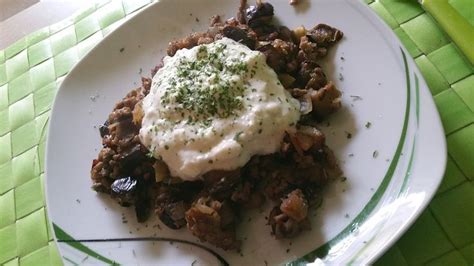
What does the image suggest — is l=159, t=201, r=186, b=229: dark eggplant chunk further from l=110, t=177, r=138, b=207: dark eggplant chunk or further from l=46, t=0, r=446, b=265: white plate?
l=110, t=177, r=138, b=207: dark eggplant chunk

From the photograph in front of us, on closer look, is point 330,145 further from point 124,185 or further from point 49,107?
point 49,107

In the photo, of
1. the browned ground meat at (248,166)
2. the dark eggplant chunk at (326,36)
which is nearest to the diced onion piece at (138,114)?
the browned ground meat at (248,166)

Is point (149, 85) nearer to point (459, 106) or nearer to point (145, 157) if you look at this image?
point (145, 157)

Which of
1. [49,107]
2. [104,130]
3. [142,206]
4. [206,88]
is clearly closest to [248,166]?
[206,88]

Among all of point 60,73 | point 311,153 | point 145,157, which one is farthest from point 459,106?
point 60,73

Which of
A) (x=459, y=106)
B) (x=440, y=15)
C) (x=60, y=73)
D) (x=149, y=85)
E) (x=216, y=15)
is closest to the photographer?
(x=459, y=106)

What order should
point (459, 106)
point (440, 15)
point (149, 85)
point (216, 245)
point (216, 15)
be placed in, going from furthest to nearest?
1. point (216, 15)
2. point (149, 85)
3. point (440, 15)
4. point (459, 106)
5. point (216, 245)
